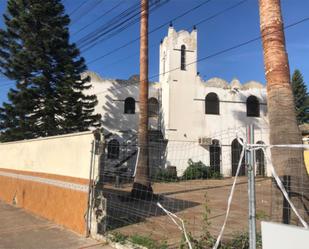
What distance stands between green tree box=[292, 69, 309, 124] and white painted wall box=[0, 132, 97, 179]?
36.3m

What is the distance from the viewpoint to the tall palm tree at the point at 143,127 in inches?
523

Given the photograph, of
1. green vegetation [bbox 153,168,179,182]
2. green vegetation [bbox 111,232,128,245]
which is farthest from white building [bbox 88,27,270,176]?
green vegetation [bbox 111,232,128,245]

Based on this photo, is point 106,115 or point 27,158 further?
point 106,115

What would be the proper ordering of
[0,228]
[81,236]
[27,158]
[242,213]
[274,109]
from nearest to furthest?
[274,109] < [81,236] < [0,228] < [242,213] < [27,158]

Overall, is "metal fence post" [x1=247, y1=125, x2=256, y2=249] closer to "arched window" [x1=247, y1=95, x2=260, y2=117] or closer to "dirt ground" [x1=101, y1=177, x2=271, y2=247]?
"dirt ground" [x1=101, y1=177, x2=271, y2=247]

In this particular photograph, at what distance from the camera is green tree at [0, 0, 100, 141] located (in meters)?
21.6

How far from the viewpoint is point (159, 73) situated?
92.6 ft

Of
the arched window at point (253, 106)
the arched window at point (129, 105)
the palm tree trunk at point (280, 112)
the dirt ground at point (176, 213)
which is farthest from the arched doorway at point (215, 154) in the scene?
the palm tree trunk at point (280, 112)

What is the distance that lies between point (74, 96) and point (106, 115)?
13.6 ft

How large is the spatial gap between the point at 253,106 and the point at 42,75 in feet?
51.2

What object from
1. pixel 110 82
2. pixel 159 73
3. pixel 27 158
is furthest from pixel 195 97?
pixel 27 158

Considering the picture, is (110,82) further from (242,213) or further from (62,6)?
(242,213)

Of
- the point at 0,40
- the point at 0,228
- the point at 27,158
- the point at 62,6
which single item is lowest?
the point at 0,228

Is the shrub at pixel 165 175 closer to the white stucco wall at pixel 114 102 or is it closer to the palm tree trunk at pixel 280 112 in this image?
the white stucco wall at pixel 114 102
